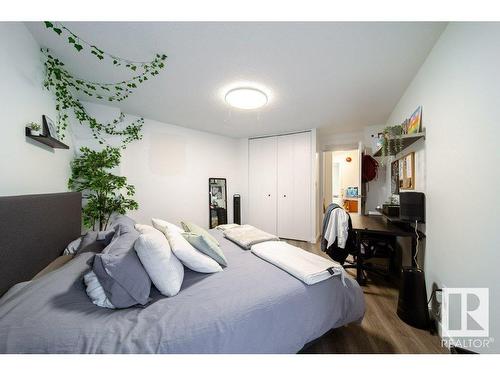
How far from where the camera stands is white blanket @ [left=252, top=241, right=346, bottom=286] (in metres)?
1.30

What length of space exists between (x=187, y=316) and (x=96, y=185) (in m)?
2.46

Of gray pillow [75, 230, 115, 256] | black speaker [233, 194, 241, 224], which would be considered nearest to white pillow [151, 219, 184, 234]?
gray pillow [75, 230, 115, 256]

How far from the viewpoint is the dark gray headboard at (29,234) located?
1045mm

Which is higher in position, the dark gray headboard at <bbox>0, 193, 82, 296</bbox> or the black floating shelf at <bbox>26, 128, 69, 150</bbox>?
the black floating shelf at <bbox>26, 128, 69, 150</bbox>

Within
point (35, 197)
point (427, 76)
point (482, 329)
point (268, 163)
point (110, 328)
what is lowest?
point (482, 329)

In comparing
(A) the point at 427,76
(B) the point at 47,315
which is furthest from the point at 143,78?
(A) the point at 427,76

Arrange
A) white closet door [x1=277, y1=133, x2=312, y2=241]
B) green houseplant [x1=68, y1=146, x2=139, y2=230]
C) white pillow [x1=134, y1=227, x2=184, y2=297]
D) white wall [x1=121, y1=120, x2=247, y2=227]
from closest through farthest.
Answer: white pillow [x1=134, y1=227, x2=184, y2=297] < green houseplant [x1=68, y1=146, x2=139, y2=230] < white wall [x1=121, y1=120, x2=247, y2=227] < white closet door [x1=277, y1=133, x2=312, y2=241]

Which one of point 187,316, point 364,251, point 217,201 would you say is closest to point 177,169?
point 217,201

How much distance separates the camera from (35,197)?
1.32m

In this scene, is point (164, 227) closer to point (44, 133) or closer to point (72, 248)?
point (72, 248)

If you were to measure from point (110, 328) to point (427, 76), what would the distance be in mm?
3059

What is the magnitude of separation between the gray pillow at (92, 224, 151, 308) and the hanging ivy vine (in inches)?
61.6

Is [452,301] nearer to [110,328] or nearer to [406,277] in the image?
[406,277]

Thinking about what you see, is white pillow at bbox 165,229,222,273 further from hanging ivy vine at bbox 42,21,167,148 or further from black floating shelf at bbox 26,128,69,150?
hanging ivy vine at bbox 42,21,167,148
